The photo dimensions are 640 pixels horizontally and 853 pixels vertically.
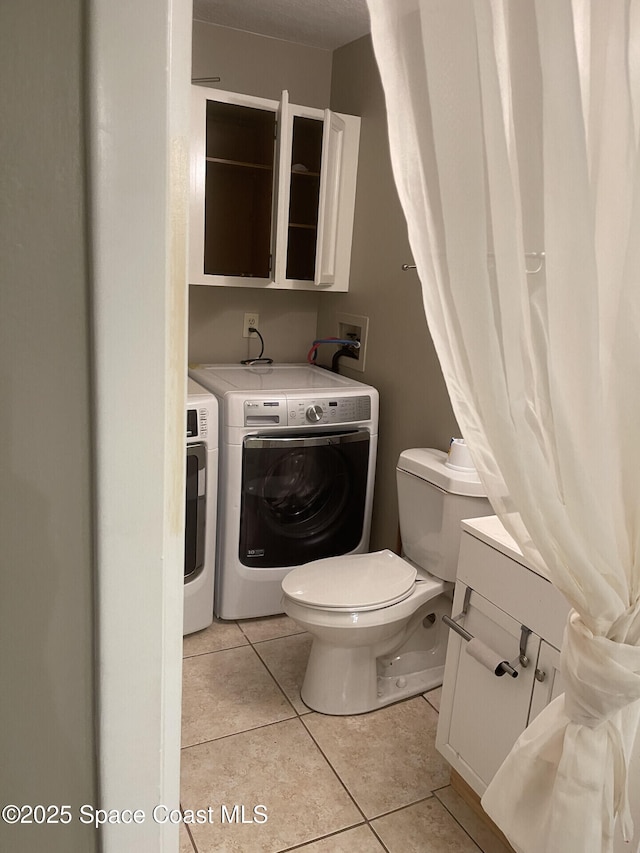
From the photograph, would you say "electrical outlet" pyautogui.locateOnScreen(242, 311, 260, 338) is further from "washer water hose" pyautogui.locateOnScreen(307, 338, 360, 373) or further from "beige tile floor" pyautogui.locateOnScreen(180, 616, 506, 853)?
"beige tile floor" pyautogui.locateOnScreen(180, 616, 506, 853)

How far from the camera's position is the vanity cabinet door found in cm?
145

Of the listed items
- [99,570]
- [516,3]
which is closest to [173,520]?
[99,570]

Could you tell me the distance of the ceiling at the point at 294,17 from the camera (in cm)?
233

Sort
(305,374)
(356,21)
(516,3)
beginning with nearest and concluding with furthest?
(516,3) < (356,21) < (305,374)

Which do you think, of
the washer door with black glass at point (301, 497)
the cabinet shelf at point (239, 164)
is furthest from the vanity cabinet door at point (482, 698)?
the cabinet shelf at point (239, 164)

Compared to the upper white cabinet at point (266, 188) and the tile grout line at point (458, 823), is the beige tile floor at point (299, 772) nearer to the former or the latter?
the tile grout line at point (458, 823)

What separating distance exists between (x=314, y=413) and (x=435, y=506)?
62 cm

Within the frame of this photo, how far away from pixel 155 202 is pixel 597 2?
1.94 feet

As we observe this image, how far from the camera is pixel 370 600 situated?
191 centimetres

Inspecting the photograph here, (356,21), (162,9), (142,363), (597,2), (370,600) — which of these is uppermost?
(356,21)

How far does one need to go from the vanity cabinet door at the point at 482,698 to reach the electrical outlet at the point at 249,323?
170cm

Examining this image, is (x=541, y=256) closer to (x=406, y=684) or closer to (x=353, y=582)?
(x=353, y=582)

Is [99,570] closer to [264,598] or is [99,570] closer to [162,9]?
[162,9]

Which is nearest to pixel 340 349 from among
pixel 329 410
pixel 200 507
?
pixel 329 410
